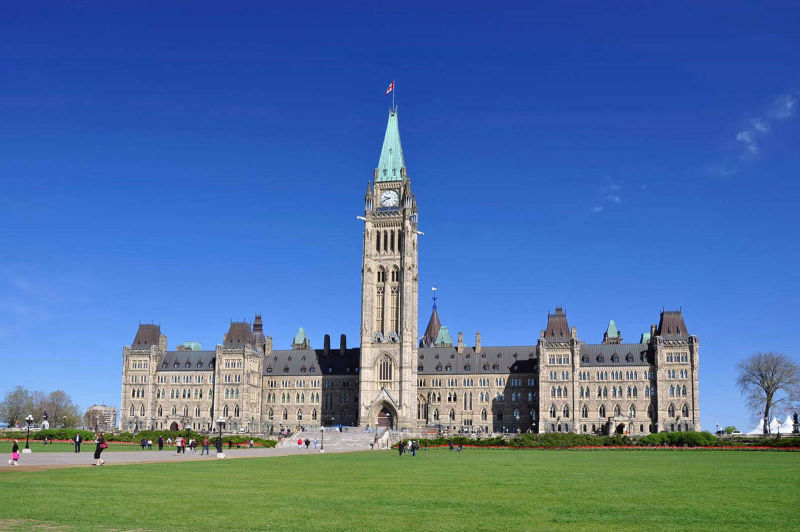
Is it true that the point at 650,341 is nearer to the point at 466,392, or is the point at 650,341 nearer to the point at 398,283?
the point at 466,392

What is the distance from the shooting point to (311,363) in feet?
516

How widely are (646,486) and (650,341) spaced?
10806 centimetres

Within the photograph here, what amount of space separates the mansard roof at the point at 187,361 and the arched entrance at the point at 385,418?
110 ft

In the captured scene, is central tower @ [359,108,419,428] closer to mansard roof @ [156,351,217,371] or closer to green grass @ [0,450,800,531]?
mansard roof @ [156,351,217,371]

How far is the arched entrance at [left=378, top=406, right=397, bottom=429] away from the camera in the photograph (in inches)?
5463

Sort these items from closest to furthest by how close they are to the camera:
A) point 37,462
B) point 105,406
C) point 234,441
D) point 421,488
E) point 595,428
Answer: point 421,488
point 37,462
point 234,441
point 595,428
point 105,406

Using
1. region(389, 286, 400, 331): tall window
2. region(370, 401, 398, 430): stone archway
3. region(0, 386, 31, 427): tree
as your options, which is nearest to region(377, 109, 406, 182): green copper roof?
region(389, 286, 400, 331): tall window

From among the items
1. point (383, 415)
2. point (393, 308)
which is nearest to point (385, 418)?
point (383, 415)

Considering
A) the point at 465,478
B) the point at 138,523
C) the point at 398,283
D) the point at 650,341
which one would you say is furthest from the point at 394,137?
the point at 138,523

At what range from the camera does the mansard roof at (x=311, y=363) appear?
155000mm

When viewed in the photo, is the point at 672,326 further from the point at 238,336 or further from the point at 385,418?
the point at 238,336

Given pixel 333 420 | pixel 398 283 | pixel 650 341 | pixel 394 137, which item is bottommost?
pixel 333 420

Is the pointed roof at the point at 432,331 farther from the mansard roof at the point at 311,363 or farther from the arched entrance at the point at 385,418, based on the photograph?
the arched entrance at the point at 385,418

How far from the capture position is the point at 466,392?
149 metres
